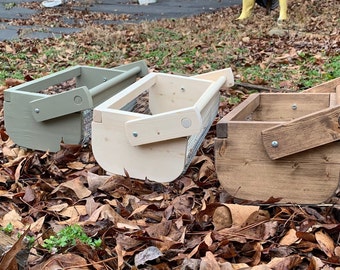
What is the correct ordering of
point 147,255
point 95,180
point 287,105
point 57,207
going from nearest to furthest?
point 147,255 → point 57,207 → point 95,180 → point 287,105

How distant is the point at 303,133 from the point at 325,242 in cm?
44

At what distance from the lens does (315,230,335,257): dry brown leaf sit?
1.97 metres

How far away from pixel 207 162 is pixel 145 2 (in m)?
12.8

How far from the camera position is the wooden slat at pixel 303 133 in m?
2.18

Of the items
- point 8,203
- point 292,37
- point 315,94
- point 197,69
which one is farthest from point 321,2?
point 8,203

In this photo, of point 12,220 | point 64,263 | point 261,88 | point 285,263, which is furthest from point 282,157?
point 261,88

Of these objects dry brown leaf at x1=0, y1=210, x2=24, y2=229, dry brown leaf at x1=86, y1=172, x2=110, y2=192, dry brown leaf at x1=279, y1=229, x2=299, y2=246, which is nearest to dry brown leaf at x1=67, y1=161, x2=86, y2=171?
dry brown leaf at x1=86, y1=172, x2=110, y2=192

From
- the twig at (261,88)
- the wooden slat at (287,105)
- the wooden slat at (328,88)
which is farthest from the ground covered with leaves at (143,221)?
the wooden slat at (328,88)

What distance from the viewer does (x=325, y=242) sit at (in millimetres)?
2023

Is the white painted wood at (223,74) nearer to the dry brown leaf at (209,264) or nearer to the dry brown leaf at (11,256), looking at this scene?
the dry brown leaf at (209,264)

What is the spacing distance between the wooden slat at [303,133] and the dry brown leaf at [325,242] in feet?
1.14

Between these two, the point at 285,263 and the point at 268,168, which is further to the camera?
the point at 268,168

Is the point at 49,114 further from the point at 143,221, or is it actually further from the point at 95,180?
the point at 143,221

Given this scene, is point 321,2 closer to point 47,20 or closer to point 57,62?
point 47,20
